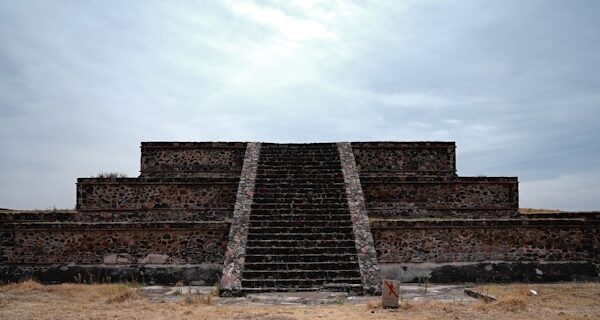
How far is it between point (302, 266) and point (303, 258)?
266 millimetres

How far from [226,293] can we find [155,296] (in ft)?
4.69

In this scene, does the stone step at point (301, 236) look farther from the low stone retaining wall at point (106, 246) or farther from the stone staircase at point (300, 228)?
the low stone retaining wall at point (106, 246)

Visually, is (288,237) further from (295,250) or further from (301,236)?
(295,250)

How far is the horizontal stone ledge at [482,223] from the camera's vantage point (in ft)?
43.3

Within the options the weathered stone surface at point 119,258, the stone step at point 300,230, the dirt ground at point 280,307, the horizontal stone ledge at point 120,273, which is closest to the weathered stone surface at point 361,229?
the stone step at point 300,230

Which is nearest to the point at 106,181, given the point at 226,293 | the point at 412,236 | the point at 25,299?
the point at 25,299

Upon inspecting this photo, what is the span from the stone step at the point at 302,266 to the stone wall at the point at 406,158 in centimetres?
690

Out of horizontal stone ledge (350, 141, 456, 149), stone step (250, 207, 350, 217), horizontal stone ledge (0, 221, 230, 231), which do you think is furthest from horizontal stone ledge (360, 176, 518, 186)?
horizontal stone ledge (0, 221, 230, 231)

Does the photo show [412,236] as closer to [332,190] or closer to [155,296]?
[332,190]

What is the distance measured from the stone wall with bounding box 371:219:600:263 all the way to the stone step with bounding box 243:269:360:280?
185cm

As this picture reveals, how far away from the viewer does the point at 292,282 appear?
11.3 m

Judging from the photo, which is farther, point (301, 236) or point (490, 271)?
point (490, 271)

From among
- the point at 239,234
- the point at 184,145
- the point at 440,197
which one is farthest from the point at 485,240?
the point at 184,145

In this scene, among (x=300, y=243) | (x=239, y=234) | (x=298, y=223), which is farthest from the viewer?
(x=298, y=223)
